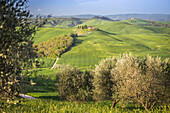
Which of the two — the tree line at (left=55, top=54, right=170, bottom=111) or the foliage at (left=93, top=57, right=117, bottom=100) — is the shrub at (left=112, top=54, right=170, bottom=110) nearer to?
the tree line at (left=55, top=54, right=170, bottom=111)

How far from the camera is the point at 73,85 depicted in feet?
130

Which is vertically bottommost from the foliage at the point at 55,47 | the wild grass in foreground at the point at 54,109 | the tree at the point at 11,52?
the foliage at the point at 55,47

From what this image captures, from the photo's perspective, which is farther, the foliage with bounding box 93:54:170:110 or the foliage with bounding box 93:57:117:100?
the foliage with bounding box 93:57:117:100

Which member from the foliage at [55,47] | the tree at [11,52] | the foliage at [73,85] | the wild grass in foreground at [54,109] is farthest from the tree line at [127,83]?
the foliage at [55,47]

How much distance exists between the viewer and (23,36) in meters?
10.8

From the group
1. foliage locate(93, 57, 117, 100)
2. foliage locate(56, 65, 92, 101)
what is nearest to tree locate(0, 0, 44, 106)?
foliage locate(93, 57, 117, 100)

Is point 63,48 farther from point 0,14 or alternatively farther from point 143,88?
point 0,14

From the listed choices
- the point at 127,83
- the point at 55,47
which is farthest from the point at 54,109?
the point at 55,47

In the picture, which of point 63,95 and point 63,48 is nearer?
point 63,95

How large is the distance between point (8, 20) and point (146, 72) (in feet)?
86.9

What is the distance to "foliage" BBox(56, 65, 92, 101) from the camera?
1506 inches

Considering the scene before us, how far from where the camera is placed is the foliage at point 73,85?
38250 mm

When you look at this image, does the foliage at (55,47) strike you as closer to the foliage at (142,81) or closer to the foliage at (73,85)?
the foliage at (73,85)

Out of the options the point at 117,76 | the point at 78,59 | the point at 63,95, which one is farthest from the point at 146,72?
the point at 78,59
